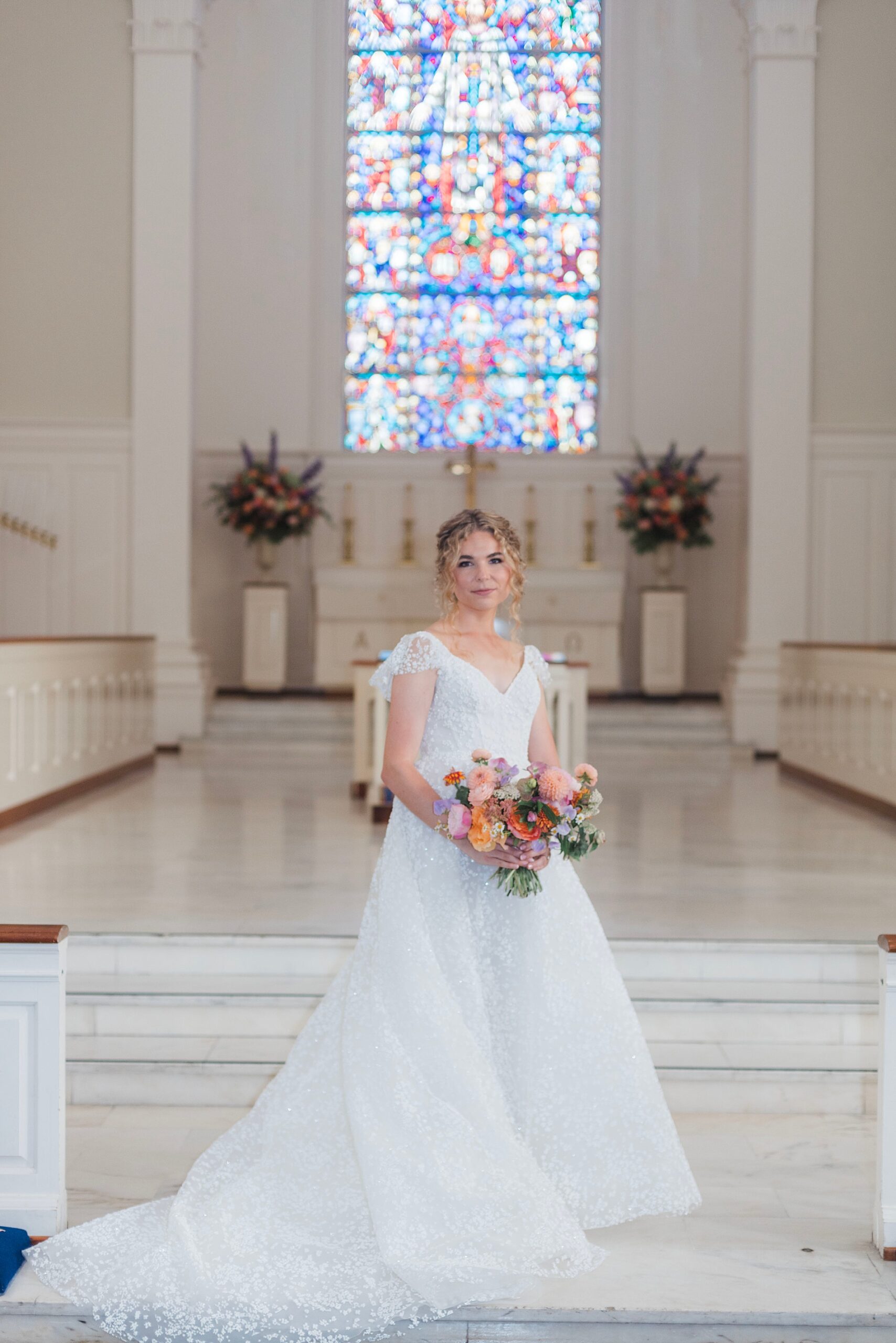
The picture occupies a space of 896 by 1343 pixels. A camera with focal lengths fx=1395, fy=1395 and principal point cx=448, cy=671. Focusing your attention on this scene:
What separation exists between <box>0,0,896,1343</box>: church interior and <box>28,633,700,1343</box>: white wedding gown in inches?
100

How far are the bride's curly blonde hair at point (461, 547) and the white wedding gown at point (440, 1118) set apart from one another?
12cm

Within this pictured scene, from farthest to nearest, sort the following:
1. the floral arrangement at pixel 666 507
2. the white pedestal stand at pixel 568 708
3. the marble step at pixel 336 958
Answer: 1. the floral arrangement at pixel 666 507
2. the white pedestal stand at pixel 568 708
3. the marble step at pixel 336 958

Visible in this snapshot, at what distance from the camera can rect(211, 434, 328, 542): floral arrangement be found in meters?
11.8

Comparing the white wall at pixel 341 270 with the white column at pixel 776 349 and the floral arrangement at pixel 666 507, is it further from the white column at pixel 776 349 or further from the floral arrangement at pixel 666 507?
the white column at pixel 776 349

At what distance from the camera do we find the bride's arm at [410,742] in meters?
3.06

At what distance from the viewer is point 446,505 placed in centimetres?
1320

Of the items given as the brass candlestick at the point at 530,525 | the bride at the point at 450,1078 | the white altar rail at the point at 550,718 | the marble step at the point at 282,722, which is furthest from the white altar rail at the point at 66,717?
the bride at the point at 450,1078

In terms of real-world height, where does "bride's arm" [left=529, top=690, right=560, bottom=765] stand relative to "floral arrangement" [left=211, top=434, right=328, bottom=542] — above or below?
below

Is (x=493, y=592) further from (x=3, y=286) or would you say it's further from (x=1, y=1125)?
(x=3, y=286)

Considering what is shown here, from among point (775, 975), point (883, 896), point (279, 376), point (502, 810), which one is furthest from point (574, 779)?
point (279, 376)

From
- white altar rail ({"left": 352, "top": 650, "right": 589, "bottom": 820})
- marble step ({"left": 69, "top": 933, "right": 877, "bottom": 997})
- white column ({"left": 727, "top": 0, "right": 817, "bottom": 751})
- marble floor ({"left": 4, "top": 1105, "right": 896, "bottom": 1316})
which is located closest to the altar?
white column ({"left": 727, "top": 0, "right": 817, "bottom": 751})

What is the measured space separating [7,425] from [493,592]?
959 cm

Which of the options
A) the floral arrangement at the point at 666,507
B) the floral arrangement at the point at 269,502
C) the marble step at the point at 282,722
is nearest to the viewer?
the marble step at the point at 282,722

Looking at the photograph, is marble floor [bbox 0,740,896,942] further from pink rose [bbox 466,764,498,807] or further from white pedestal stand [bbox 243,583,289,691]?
white pedestal stand [bbox 243,583,289,691]
